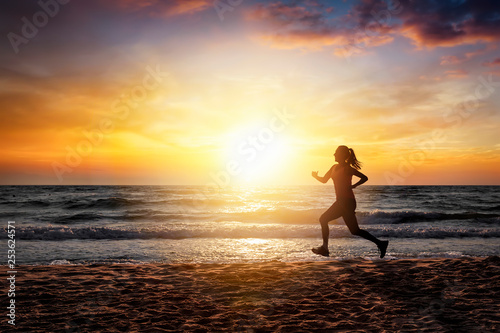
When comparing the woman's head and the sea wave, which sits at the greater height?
the woman's head

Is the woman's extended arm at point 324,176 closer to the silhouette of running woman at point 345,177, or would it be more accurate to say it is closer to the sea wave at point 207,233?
the silhouette of running woman at point 345,177


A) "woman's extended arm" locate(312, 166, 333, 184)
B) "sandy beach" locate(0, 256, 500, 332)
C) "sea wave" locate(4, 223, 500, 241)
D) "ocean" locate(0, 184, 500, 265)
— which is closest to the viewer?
"sandy beach" locate(0, 256, 500, 332)

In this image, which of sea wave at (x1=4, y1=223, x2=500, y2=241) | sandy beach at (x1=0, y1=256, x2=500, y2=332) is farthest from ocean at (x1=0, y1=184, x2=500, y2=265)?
sandy beach at (x1=0, y1=256, x2=500, y2=332)

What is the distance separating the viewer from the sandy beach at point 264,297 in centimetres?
437

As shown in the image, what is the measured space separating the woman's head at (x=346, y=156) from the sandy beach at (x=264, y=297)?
218 centimetres

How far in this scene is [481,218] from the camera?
26812 mm

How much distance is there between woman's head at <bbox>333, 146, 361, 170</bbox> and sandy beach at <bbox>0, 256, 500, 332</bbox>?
7.16 feet

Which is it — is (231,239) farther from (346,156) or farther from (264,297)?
(264,297)

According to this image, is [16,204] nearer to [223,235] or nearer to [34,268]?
[223,235]

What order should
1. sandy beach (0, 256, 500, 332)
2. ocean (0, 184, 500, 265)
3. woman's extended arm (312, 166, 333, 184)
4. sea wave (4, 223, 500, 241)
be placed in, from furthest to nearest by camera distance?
1. sea wave (4, 223, 500, 241)
2. ocean (0, 184, 500, 265)
3. woman's extended arm (312, 166, 333, 184)
4. sandy beach (0, 256, 500, 332)

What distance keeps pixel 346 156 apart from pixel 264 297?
3.45 meters

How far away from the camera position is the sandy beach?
4371mm

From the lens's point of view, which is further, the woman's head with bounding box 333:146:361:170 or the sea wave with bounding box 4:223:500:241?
the sea wave with bounding box 4:223:500:241

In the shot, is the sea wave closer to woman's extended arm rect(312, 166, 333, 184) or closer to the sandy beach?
the sandy beach
